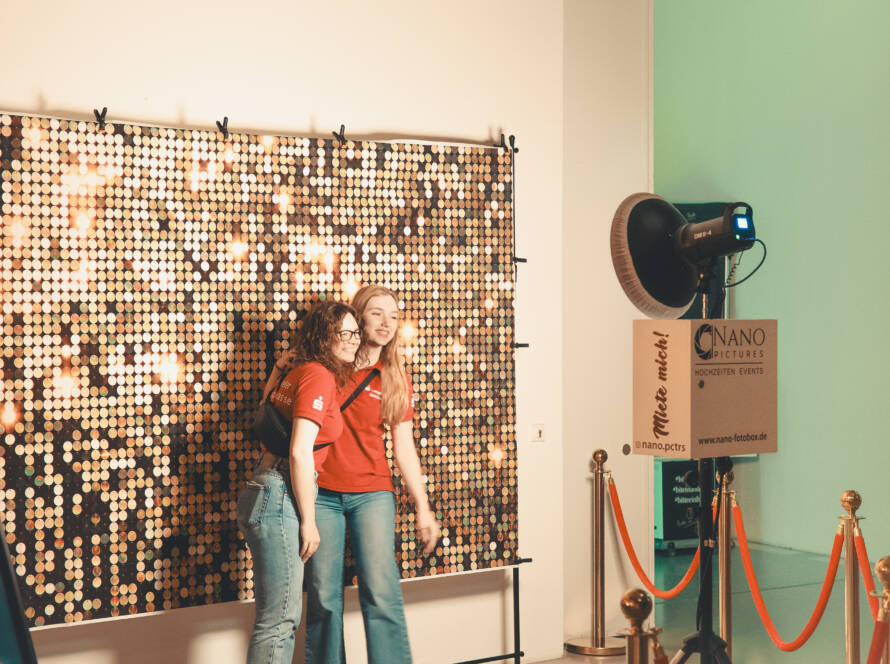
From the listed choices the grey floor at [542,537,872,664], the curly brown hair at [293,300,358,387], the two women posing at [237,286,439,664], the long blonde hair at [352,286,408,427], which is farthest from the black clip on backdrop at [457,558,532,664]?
the curly brown hair at [293,300,358,387]

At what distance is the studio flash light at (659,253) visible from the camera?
3.08m

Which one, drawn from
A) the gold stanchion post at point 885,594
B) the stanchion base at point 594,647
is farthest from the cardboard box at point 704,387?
the stanchion base at point 594,647

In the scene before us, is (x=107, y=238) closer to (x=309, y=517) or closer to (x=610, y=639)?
(x=309, y=517)

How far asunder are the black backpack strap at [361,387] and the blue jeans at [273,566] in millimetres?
485

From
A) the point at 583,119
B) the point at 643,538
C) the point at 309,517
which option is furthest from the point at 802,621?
the point at 309,517

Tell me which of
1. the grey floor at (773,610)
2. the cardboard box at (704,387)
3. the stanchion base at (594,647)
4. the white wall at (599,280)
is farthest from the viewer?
the white wall at (599,280)

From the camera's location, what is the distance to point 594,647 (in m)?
4.57

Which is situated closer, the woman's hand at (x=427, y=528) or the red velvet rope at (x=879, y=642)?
the red velvet rope at (x=879, y=642)

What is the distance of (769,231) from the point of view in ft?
25.1

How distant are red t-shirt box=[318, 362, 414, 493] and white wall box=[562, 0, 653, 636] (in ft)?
4.60

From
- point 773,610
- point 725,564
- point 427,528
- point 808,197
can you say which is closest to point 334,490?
point 427,528

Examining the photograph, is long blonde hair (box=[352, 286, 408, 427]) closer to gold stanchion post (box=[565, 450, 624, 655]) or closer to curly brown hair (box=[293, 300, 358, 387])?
curly brown hair (box=[293, 300, 358, 387])

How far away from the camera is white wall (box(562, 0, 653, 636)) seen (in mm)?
4840

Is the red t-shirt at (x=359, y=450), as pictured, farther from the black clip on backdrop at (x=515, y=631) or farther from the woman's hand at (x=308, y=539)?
the black clip on backdrop at (x=515, y=631)
